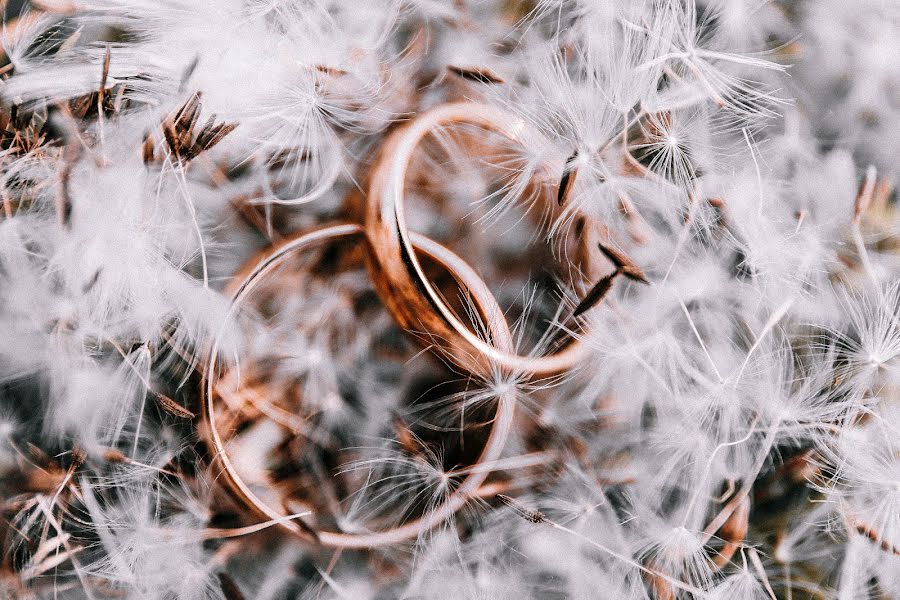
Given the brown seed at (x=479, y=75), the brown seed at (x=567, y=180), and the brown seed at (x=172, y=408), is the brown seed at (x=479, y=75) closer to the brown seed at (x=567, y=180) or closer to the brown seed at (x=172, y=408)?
the brown seed at (x=567, y=180)

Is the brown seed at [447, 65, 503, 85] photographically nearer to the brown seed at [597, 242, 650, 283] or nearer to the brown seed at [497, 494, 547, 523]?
the brown seed at [597, 242, 650, 283]

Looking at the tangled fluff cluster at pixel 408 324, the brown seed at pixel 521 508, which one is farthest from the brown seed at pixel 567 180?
the brown seed at pixel 521 508

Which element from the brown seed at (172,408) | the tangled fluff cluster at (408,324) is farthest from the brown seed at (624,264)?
the brown seed at (172,408)

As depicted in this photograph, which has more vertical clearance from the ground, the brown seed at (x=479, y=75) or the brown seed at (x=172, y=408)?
the brown seed at (x=479, y=75)

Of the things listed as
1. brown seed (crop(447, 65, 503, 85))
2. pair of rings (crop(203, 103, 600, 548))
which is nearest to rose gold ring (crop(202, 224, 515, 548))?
pair of rings (crop(203, 103, 600, 548))


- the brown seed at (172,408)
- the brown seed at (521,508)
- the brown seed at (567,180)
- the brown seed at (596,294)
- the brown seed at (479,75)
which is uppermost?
the brown seed at (479,75)

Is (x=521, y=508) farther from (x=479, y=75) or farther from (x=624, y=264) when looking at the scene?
(x=479, y=75)

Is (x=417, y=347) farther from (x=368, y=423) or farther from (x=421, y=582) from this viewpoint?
(x=421, y=582)

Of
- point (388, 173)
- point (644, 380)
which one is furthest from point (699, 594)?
point (388, 173)

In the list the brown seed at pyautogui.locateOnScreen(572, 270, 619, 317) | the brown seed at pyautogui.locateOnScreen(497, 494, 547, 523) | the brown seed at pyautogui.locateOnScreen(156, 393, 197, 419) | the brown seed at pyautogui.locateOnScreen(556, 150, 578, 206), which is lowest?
the brown seed at pyautogui.locateOnScreen(497, 494, 547, 523)
